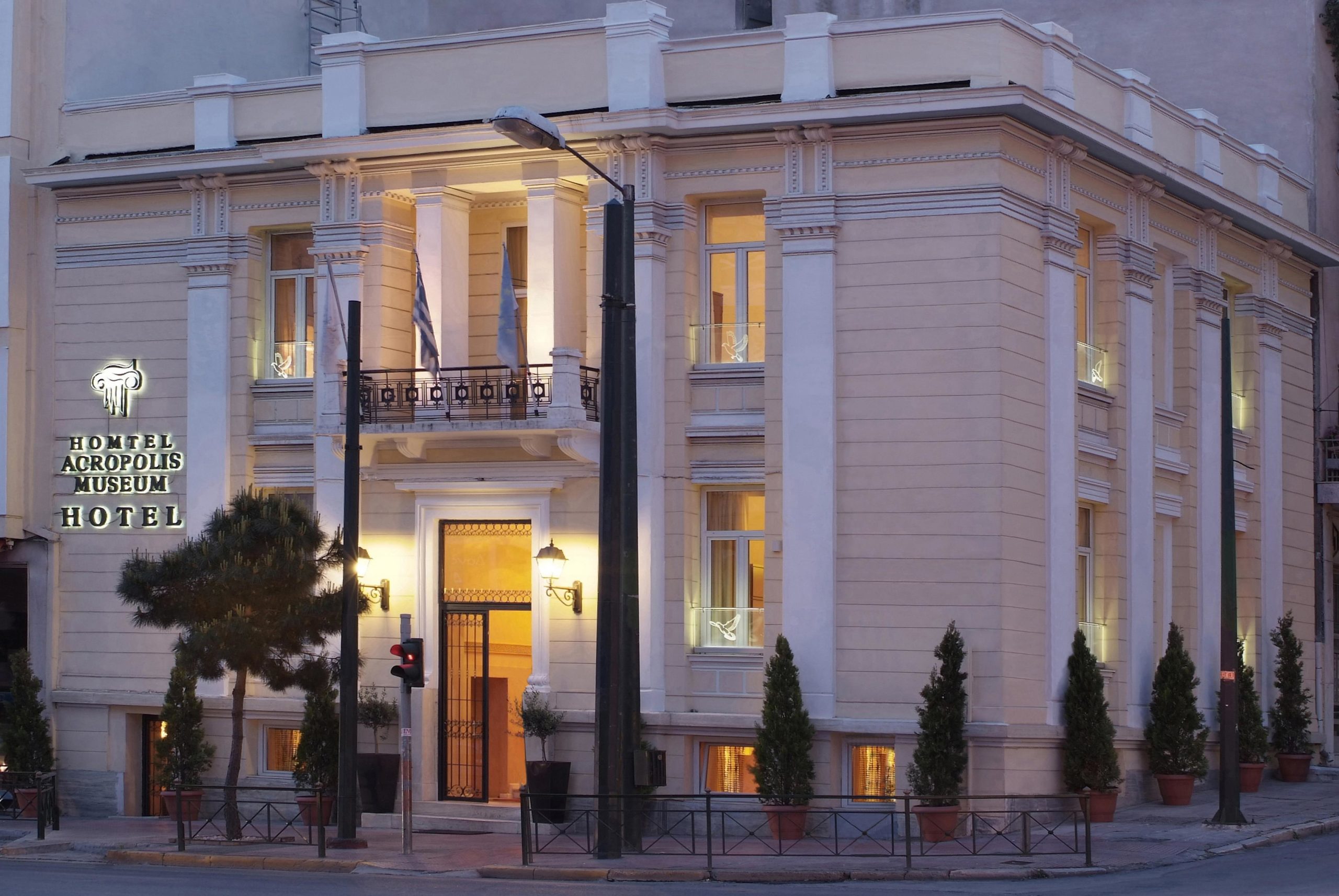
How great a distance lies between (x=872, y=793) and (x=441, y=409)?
292 inches

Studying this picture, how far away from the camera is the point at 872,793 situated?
25.9m

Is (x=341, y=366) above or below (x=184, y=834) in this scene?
above

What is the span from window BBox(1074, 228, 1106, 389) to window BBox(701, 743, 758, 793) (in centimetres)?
716

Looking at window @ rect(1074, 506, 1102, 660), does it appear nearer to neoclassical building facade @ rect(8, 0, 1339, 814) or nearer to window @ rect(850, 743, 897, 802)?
neoclassical building facade @ rect(8, 0, 1339, 814)

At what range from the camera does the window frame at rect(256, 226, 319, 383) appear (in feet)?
96.9

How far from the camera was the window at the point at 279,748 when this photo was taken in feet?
95.1

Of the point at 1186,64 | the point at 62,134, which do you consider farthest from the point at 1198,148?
the point at 62,134

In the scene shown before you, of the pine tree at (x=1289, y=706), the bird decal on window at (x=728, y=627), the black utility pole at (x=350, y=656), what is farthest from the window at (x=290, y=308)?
the pine tree at (x=1289, y=706)

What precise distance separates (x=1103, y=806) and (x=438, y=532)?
937 cm

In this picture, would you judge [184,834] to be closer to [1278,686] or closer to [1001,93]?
[1001,93]

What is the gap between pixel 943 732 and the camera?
977 inches

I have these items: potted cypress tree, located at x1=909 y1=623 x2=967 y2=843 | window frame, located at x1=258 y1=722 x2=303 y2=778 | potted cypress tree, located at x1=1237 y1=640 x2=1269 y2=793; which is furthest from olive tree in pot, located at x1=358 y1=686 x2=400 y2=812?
potted cypress tree, located at x1=1237 y1=640 x2=1269 y2=793

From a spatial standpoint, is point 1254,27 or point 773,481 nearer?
point 773,481

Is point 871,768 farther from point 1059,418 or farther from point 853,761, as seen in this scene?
point 1059,418
